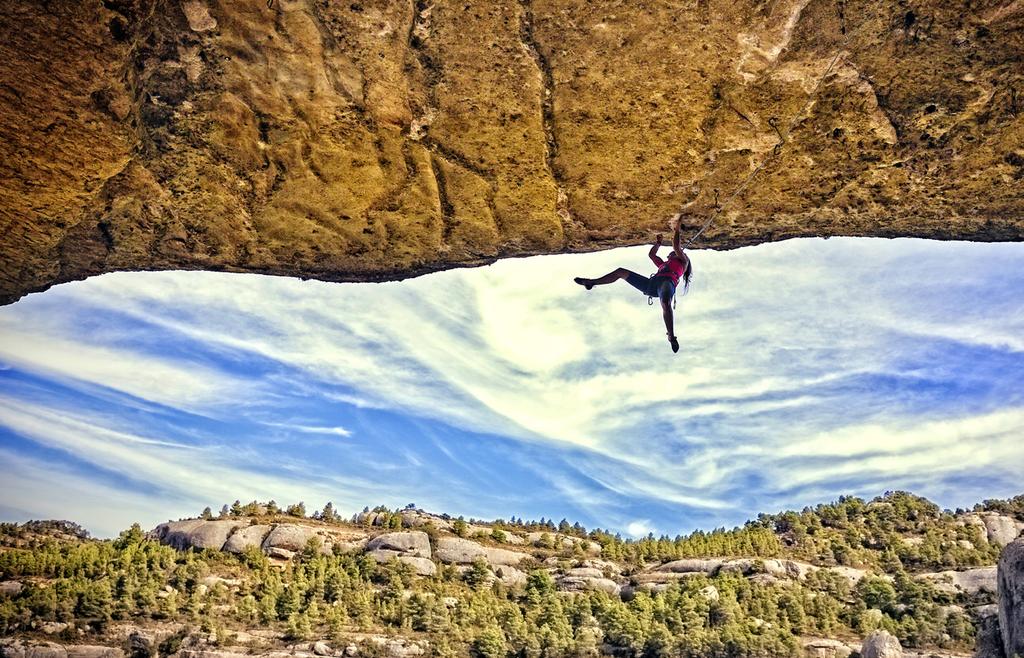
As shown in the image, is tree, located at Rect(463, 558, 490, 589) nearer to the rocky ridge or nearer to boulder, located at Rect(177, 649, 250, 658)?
the rocky ridge

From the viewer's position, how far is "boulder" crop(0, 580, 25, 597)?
36203 mm

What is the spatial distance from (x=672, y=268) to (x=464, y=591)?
38.8 m

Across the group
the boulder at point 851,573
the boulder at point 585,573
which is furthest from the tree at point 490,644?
the boulder at point 851,573

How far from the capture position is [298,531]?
46719mm

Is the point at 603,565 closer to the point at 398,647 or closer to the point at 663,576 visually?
the point at 663,576

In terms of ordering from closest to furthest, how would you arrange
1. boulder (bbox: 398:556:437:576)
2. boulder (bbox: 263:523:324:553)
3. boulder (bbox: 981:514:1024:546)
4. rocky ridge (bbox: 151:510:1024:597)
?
rocky ridge (bbox: 151:510:1024:597), boulder (bbox: 263:523:324:553), boulder (bbox: 398:556:437:576), boulder (bbox: 981:514:1024:546)

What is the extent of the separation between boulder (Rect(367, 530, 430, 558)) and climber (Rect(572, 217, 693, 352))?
40177mm

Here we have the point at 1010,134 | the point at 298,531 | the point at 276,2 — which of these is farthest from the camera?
the point at 298,531

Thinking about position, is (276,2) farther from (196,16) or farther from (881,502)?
(881,502)

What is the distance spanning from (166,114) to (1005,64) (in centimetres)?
851

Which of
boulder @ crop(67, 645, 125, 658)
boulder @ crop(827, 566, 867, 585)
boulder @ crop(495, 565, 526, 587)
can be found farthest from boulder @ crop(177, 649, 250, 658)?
boulder @ crop(827, 566, 867, 585)

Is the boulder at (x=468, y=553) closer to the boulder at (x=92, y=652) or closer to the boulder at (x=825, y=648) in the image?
the boulder at (x=825, y=648)

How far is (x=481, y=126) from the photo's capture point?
8.18m

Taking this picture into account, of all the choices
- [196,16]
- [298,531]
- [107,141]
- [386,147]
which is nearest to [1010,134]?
[386,147]
